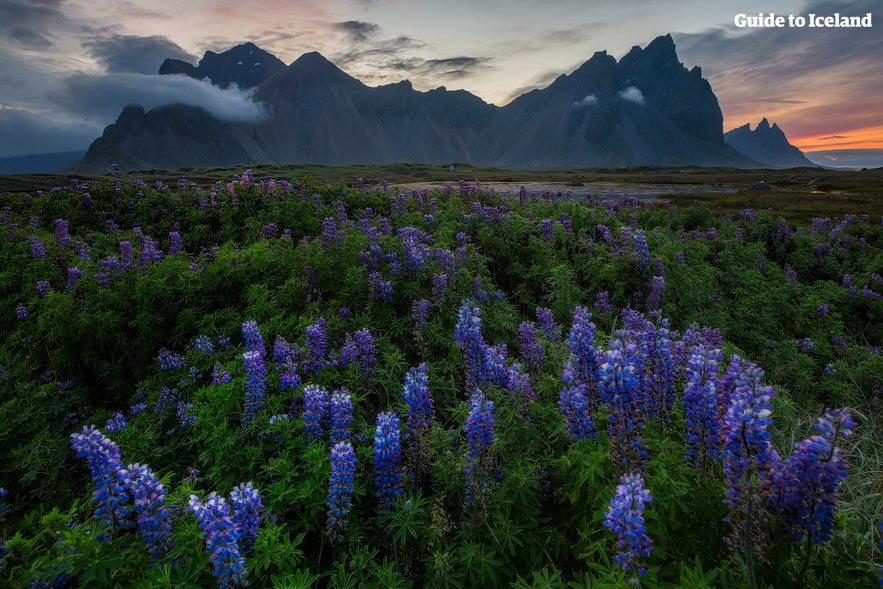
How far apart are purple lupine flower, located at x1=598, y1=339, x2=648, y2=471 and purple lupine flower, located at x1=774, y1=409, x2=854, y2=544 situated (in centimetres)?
74

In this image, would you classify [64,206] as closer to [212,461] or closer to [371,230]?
[371,230]

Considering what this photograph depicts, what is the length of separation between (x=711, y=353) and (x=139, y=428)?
223 inches

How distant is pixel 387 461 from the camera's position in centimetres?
337

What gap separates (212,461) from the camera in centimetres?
399

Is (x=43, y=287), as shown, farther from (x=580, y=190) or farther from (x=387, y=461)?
(x=580, y=190)

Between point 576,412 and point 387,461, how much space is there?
1.56 metres

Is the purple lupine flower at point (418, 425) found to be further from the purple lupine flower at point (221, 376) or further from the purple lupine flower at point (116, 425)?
the purple lupine flower at point (116, 425)

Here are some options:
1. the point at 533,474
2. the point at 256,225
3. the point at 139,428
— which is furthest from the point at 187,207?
the point at 533,474

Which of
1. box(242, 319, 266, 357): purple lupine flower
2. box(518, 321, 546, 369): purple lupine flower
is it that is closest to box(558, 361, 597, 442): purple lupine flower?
box(518, 321, 546, 369): purple lupine flower

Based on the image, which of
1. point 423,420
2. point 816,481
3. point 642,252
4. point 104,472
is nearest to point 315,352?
point 423,420

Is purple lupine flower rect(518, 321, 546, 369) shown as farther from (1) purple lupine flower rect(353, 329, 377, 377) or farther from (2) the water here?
(2) the water

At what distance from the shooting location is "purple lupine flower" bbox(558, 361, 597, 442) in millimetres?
3158

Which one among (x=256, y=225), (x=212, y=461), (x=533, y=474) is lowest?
(x=212, y=461)

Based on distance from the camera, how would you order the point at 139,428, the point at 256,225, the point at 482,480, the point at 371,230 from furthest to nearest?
the point at 256,225 < the point at 371,230 < the point at 139,428 < the point at 482,480
